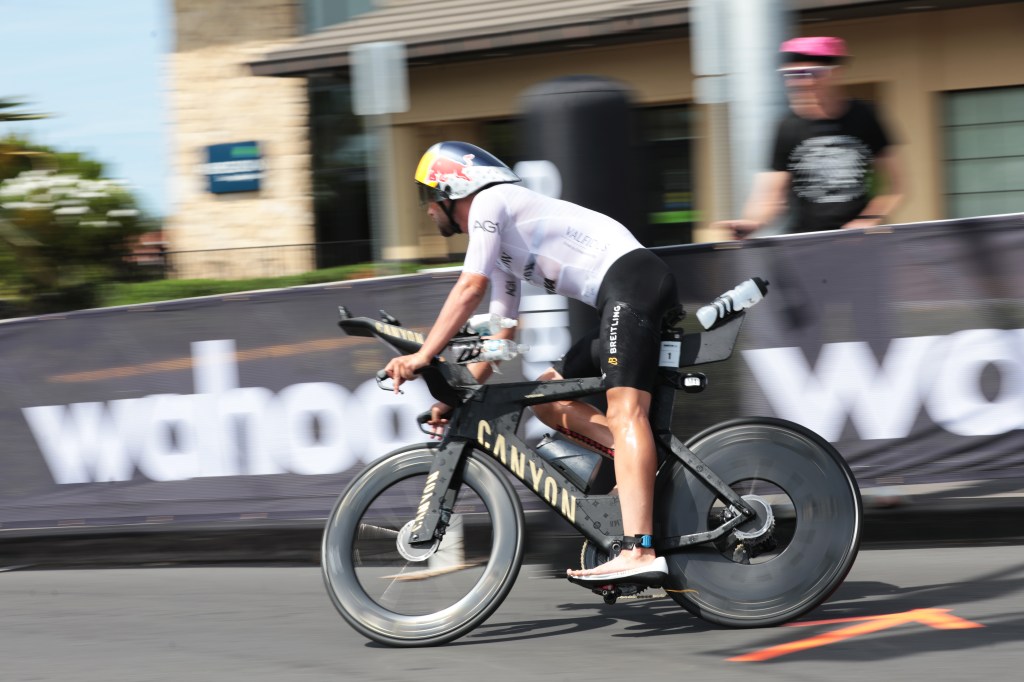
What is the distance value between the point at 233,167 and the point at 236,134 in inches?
22.2

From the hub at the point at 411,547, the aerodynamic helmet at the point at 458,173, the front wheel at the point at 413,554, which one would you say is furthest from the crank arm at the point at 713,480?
the aerodynamic helmet at the point at 458,173

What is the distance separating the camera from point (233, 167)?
A: 20.7m

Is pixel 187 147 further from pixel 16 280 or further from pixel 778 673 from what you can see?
pixel 778 673

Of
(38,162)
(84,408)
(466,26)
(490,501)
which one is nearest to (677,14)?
(466,26)

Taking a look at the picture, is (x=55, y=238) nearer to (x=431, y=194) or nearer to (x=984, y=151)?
(x=431, y=194)

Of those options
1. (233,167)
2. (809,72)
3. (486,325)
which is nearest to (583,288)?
(486,325)

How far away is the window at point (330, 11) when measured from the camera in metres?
18.9

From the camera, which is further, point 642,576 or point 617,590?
point 617,590

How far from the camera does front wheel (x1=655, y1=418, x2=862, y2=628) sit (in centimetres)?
448

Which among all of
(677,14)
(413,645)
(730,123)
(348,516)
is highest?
(677,14)

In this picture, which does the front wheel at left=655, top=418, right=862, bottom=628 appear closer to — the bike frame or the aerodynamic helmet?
A: the bike frame

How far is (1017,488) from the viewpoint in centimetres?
560

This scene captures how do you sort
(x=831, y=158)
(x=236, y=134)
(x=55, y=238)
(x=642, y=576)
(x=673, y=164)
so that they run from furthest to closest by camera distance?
(x=236, y=134), (x=673, y=164), (x=55, y=238), (x=831, y=158), (x=642, y=576)

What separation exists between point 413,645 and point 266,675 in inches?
21.7
